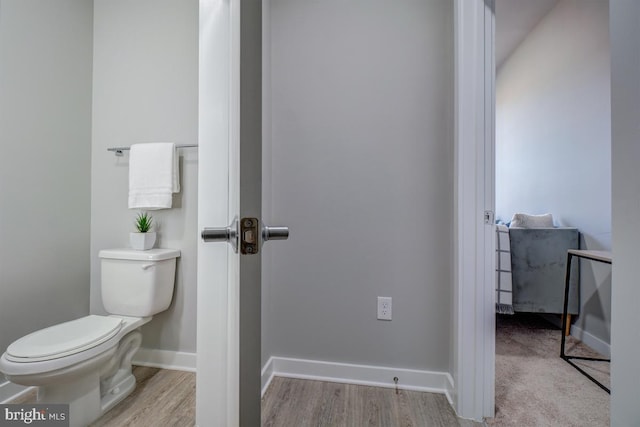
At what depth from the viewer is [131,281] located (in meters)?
1.45

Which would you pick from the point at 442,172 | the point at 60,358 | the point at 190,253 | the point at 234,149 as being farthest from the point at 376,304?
the point at 60,358

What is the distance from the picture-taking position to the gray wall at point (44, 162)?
1.23m

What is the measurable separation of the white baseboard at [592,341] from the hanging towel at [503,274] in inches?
23.1

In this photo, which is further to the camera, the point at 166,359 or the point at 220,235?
the point at 166,359

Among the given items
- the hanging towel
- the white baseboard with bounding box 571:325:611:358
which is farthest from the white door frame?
the white baseboard with bounding box 571:325:611:358

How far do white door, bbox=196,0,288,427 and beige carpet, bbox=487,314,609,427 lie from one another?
130 cm

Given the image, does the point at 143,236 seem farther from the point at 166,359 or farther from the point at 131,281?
the point at 166,359

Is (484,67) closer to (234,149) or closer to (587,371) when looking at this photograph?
(234,149)

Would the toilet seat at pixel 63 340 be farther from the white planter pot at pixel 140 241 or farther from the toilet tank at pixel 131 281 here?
the white planter pot at pixel 140 241

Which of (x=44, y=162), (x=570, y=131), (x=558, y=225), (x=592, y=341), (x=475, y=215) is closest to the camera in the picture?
(x=475, y=215)

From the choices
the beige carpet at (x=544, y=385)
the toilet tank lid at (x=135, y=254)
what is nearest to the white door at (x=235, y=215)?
the toilet tank lid at (x=135, y=254)

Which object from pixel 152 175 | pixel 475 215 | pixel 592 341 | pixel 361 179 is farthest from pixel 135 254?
pixel 592 341

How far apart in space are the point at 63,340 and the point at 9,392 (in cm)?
49

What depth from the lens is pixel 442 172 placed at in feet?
4.62
